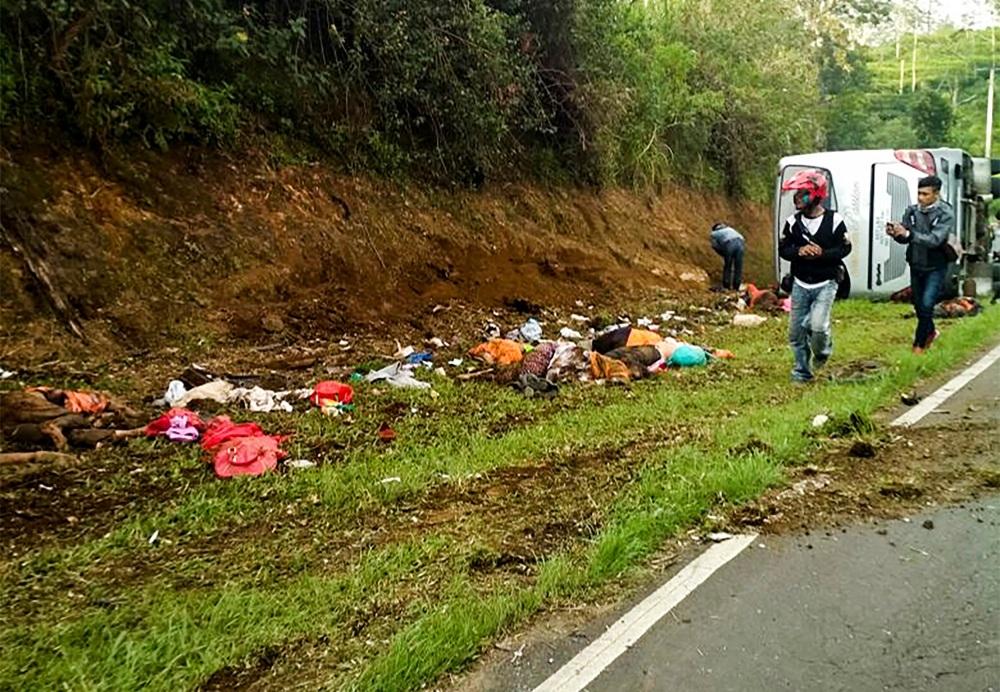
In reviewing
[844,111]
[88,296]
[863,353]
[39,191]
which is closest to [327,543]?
[88,296]

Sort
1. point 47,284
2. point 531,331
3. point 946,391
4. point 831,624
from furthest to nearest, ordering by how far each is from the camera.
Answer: point 531,331, point 47,284, point 946,391, point 831,624

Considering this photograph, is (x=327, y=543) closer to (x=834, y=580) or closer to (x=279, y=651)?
(x=279, y=651)

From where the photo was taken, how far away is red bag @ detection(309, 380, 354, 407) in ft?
22.1

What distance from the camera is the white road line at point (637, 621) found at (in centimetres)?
287

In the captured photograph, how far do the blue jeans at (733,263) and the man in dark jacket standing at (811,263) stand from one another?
9.09 meters

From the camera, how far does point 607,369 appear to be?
26.3ft

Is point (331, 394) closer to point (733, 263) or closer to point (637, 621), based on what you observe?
point (637, 621)

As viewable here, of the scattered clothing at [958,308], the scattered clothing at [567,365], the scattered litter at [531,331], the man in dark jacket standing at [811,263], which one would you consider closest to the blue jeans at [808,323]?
the man in dark jacket standing at [811,263]

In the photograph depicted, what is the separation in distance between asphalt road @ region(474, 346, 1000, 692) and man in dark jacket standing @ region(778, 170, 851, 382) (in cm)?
387

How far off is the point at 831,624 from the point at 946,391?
192 inches

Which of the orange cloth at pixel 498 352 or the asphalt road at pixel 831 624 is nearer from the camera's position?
the asphalt road at pixel 831 624

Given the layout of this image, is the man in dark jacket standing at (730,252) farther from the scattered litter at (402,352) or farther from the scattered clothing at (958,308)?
the scattered litter at (402,352)

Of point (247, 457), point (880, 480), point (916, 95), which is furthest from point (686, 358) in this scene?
point (916, 95)

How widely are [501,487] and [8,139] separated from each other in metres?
6.51
